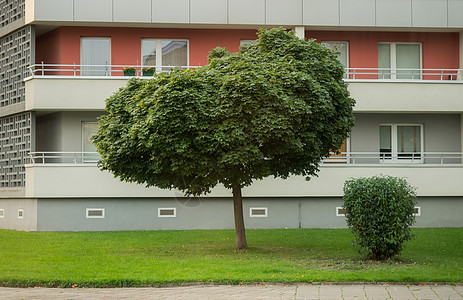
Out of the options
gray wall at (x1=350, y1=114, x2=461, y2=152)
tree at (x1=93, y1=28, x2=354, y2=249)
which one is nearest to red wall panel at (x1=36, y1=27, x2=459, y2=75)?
gray wall at (x1=350, y1=114, x2=461, y2=152)

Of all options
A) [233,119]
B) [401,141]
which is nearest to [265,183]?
[401,141]

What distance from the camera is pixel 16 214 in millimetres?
27062

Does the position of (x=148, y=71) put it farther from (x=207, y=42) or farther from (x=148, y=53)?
(x=207, y=42)

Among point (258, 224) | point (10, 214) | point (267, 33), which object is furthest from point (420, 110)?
point (10, 214)

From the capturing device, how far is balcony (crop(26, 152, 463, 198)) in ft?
83.1

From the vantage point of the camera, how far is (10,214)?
90.5 ft

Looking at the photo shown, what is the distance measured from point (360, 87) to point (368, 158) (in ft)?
10.2

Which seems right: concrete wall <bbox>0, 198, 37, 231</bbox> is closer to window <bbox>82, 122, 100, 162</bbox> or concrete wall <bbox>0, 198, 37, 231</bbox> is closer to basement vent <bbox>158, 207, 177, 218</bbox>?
window <bbox>82, 122, 100, 162</bbox>

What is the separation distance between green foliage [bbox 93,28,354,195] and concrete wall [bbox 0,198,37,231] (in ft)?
30.8

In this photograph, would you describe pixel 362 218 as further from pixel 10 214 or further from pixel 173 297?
pixel 10 214

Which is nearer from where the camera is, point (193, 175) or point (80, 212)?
point (193, 175)

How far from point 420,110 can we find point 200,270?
612 inches

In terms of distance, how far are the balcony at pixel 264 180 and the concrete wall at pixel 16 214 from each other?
0.66m

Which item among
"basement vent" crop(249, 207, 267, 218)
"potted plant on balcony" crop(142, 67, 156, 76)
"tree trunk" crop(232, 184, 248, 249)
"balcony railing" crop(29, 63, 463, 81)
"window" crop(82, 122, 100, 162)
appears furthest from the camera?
"window" crop(82, 122, 100, 162)
